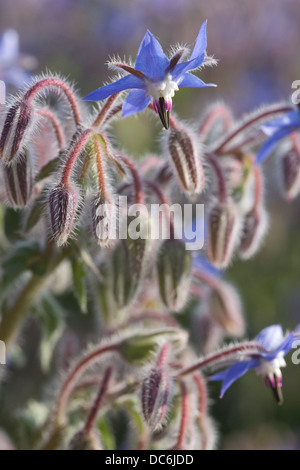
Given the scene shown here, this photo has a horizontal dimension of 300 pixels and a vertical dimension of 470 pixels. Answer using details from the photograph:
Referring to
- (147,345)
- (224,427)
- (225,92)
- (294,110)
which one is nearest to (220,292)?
(147,345)

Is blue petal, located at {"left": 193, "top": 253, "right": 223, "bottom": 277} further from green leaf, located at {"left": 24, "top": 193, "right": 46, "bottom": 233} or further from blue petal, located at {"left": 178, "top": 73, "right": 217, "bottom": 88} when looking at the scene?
blue petal, located at {"left": 178, "top": 73, "right": 217, "bottom": 88}

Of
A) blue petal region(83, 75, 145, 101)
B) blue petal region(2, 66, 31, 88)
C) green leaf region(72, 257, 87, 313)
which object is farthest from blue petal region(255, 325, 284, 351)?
blue petal region(2, 66, 31, 88)

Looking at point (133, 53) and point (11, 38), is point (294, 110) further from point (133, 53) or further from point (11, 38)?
point (133, 53)

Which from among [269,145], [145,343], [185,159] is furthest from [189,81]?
[145,343]

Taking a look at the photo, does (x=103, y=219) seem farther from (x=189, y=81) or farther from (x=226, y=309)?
(x=226, y=309)

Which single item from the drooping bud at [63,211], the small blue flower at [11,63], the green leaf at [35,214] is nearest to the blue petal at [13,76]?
the small blue flower at [11,63]
